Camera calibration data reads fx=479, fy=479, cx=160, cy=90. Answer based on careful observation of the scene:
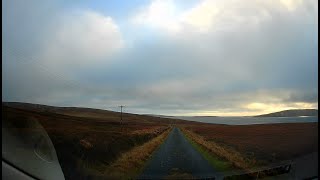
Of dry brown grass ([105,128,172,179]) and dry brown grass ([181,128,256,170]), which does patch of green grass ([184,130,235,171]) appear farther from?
dry brown grass ([105,128,172,179])

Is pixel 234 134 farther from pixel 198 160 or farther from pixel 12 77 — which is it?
pixel 12 77

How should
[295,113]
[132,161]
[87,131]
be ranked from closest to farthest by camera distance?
[87,131] → [132,161] → [295,113]

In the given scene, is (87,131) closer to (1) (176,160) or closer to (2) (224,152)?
(1) (176,160)

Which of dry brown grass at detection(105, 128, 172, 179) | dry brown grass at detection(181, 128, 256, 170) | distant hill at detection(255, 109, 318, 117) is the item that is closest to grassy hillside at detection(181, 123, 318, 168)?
dry brown grass at detection(181, 128, 256, 170)

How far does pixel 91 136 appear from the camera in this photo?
15.8 ft

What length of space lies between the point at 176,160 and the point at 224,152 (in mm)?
498

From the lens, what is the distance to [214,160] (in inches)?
196

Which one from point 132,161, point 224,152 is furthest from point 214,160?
point 132,161

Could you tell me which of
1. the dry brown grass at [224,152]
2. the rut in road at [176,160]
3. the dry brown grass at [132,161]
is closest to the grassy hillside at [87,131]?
the dry brown grass at [132,161]

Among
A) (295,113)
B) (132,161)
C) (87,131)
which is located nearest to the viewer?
(87,131)

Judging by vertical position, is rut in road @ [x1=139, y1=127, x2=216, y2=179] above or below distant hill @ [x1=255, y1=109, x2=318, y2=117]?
below

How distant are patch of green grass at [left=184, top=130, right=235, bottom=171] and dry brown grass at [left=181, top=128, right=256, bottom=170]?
0.12 feet

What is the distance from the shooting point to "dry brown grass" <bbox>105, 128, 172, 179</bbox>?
16.0ft

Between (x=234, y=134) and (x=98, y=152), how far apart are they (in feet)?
4.61
